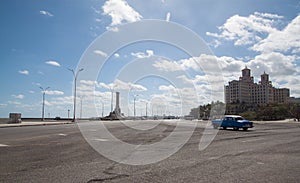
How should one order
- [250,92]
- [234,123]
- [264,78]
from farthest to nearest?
[264,78]
[250,92]
[234,123]

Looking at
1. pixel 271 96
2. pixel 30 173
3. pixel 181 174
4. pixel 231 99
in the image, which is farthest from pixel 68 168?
pixel 271 96

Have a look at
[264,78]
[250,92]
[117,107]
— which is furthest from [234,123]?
[264,78]

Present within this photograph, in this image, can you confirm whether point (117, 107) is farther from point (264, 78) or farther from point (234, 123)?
point (264, 78)

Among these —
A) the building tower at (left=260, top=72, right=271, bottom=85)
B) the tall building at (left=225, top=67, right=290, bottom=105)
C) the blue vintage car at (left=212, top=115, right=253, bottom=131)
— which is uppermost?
the building tower at (left=260, top=72, right=271, bottom=85)

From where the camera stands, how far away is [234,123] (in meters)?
32.6

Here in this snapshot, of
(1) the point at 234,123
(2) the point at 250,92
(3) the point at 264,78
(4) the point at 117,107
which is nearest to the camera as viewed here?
(1) the point at 234,123

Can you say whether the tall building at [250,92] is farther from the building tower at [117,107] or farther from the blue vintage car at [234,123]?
the blue vintage car at [234,123]

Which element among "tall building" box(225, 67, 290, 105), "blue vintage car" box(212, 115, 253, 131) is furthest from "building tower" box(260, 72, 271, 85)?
"blue vintage car" box(212, 115, 253, 131)

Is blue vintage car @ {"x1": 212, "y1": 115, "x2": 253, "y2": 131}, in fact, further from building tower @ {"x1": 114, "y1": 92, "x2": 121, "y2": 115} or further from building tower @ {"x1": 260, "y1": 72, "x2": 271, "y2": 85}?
building tower @ {"x1": 260, "y1": 72, "x2": 271, "y2": 85}

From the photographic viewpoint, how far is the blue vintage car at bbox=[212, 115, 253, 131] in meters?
32.0

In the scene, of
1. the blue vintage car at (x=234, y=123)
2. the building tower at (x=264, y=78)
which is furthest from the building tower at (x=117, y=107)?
the building tower at (x=264, y=78)

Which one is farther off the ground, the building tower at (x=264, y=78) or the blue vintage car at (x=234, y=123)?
the building tower at (x=264, y=78)

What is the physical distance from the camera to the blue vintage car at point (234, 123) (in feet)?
105

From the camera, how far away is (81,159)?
10.4 m
